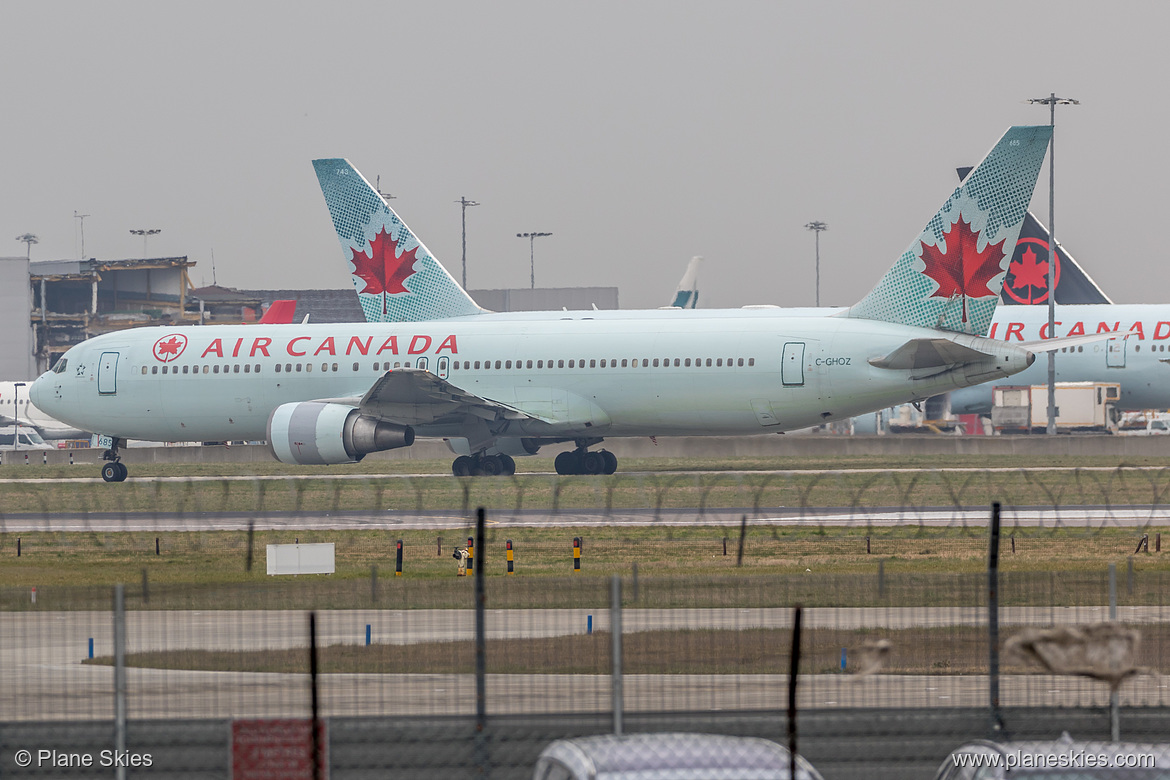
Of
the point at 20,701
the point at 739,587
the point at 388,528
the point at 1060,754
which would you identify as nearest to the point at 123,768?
the point at 20,701

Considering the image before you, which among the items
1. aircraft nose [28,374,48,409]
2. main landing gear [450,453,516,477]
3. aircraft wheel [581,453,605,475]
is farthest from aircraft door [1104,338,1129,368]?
aircraft nose [28,374,48,409]

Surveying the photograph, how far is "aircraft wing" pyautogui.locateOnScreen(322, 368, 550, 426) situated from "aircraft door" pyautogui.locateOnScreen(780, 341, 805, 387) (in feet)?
24.3

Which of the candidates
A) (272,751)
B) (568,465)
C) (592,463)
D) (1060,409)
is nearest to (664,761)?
(272,751)

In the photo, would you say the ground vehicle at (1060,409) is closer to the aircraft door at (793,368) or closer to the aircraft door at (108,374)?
the aircraft door at (793,368)

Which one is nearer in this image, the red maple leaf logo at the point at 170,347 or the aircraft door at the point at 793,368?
the aircraft door at the point at 793,368

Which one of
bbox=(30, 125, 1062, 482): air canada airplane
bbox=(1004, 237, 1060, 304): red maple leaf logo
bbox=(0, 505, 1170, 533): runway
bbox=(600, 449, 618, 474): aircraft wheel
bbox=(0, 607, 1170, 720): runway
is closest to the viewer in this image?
bbox=(0, 607, 1170, 720): runway

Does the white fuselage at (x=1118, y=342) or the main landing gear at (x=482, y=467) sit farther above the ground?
the white fuselage at (x=1118, y=342)

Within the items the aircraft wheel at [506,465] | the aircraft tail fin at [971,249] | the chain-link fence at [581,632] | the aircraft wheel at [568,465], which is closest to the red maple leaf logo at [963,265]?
the aircraft tail fin at [971,249]

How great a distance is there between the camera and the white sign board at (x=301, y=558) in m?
24.2

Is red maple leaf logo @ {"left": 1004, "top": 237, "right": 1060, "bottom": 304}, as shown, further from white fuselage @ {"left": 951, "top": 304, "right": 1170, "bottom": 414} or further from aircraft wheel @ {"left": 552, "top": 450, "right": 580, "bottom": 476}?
aircraft wheel @ {"left": 552, "top": 450, "right": 580, "bottom": 476}

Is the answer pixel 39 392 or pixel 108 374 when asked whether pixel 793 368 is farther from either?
pixel 39 392

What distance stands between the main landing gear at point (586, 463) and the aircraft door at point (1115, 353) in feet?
75.7

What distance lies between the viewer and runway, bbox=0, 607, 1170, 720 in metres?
13.2

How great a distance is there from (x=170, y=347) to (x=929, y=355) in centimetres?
2371
